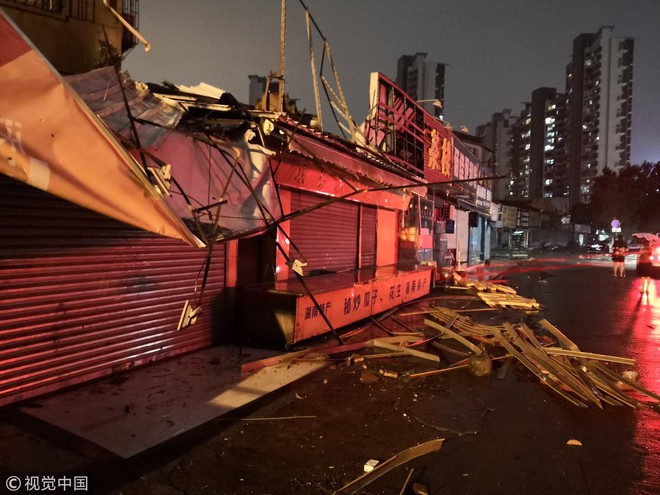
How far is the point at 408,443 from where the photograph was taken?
161 inches

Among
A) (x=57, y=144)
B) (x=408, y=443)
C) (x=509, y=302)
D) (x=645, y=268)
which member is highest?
(x=57, y=144)

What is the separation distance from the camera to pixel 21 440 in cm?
386

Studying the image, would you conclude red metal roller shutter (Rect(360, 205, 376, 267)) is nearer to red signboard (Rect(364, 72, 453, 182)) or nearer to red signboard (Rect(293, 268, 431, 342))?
red signboard (Rect(293, 268, 431, 342))

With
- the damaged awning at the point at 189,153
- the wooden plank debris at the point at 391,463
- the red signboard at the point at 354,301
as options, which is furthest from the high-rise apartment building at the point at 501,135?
the wooden plank debris at the point at 391,463

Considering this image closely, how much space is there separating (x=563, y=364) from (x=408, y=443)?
3520 mm

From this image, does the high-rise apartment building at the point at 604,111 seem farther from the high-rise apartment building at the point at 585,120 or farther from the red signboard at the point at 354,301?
the red signboard at the point at 354,301

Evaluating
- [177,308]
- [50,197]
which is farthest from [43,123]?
[177,308]

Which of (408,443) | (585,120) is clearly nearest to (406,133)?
(408,443)

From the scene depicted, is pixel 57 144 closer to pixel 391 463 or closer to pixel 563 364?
pixel 391 463

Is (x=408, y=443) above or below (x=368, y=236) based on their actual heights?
below

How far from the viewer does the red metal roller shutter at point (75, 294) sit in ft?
14.7

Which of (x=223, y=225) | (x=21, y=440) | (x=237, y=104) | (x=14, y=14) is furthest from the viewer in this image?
(x=237, y=104)

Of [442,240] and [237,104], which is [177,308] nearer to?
[237,104]

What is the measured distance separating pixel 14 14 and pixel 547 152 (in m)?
118
